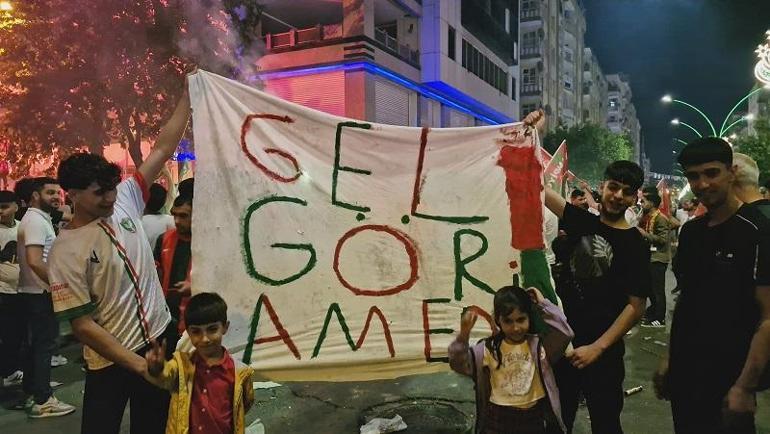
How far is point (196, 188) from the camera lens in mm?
3088

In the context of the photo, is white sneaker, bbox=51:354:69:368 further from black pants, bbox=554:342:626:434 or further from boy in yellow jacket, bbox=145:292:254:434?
black pants, bbox=554:342:626:434

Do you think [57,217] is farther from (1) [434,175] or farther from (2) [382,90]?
(2) [382,90]

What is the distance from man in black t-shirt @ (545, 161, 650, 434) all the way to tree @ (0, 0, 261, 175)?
1365cm

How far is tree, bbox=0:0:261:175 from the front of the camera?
1345 cm

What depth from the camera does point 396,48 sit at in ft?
80.7

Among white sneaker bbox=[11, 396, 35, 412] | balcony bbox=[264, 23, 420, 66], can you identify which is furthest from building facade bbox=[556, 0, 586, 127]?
white sneaker bbox=[11, 396, 35, 412]

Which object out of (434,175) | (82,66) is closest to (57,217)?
(434,175)

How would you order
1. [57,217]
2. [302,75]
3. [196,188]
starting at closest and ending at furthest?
[196,188]
[57,217]
[302,75]

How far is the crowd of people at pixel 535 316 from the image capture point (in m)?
2.40

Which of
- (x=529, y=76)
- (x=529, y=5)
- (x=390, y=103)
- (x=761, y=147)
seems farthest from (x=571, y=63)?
(x=390, y=103)

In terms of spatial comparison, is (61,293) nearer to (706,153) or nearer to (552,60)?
(706,153)

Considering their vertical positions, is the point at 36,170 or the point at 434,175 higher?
the point at 36,170

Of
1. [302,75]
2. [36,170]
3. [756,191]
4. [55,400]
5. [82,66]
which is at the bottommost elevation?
[55,400]

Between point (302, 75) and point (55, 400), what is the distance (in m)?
19.0
